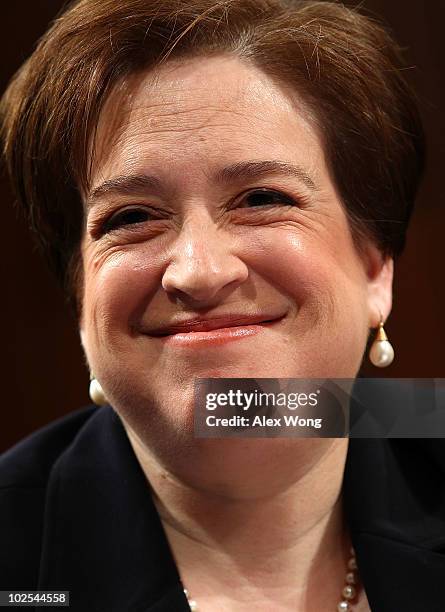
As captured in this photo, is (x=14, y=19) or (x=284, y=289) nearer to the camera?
(x=284, y=289)

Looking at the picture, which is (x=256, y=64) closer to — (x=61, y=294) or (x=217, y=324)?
(x=217, y=324)

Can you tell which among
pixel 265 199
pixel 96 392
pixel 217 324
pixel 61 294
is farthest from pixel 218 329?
pixel 61 294

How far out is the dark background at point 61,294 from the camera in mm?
938

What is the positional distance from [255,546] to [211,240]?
14.4 inches

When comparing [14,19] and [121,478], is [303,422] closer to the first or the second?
[121,478]

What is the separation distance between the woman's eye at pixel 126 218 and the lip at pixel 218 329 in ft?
0.40

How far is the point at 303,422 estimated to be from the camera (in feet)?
2.76

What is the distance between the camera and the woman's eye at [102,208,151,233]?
943 millimetres

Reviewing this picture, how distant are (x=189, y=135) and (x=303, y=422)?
305mm

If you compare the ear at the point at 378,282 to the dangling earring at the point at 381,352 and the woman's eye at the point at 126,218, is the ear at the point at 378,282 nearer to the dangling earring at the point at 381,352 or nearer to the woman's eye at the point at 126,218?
the dangling earring at the point at 381,352

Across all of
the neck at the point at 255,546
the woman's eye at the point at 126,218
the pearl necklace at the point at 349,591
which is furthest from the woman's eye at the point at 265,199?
the pearl necklace at the point at 349,591

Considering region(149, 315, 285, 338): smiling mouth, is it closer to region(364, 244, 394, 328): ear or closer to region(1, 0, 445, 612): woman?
region(1, 0, 445, 612): woman

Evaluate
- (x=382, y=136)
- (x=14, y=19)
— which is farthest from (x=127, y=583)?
(x=14, y=19)

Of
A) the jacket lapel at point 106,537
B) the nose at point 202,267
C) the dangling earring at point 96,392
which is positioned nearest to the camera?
the nose at point 202,267
